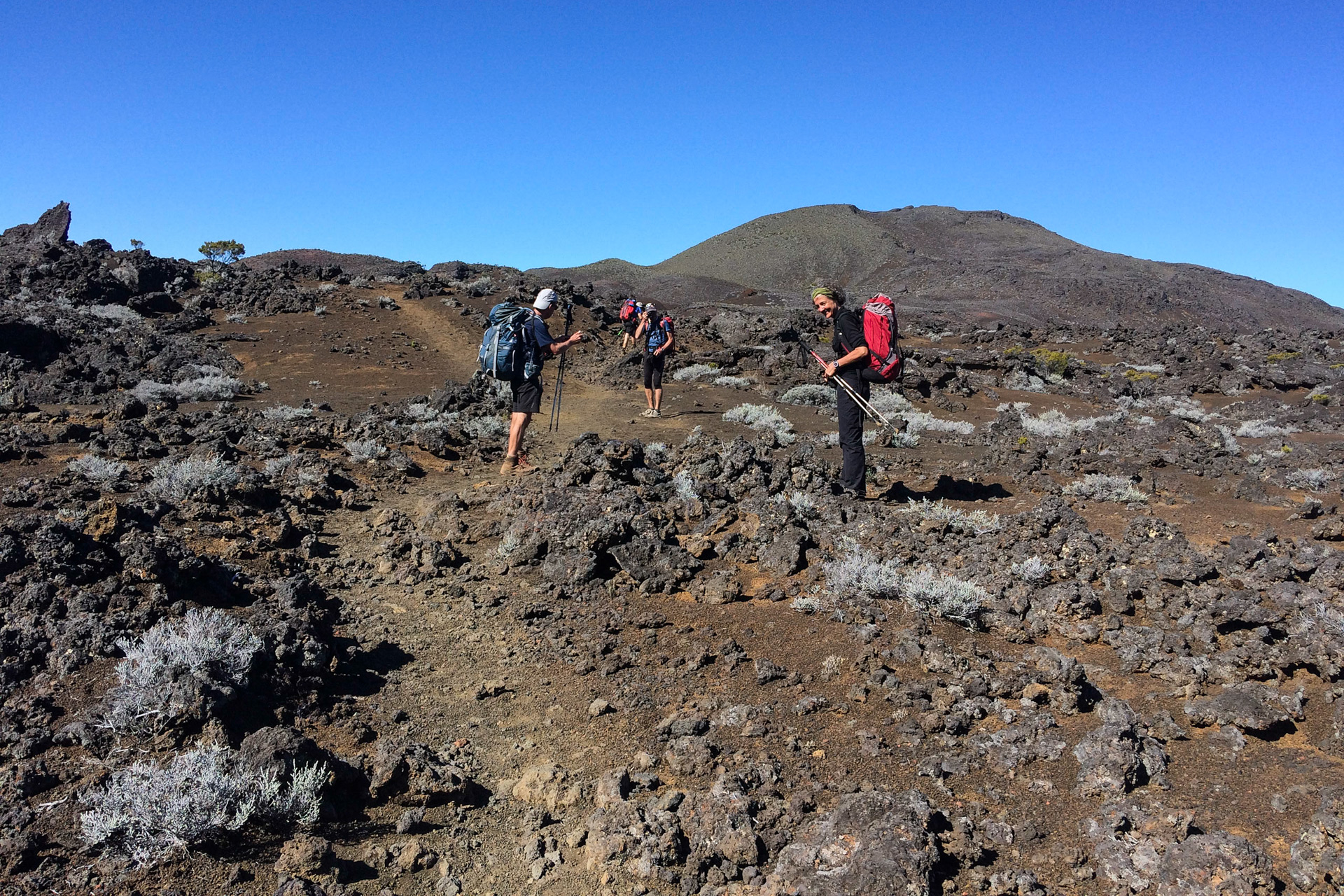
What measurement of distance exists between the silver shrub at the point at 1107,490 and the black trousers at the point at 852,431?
2.57 m

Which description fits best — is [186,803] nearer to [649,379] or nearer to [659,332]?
[659,332]

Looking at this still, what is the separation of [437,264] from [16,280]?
73.6 feet

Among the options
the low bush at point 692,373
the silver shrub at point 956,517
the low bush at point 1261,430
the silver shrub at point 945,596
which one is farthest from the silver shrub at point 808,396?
the silver shrub at point 945,596

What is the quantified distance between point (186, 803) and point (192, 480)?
4.78m

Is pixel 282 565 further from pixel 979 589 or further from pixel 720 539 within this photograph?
pixel 979 589

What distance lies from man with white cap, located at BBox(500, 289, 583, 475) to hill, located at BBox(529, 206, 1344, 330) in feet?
132

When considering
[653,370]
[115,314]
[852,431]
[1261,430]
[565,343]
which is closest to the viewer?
[852,431]

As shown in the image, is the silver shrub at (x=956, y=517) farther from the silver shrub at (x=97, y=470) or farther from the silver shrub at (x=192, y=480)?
the silver shrub at (x=97, y=470)

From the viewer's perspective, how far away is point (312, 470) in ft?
26.3

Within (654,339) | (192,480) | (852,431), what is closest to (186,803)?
(192,480)

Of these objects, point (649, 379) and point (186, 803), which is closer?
point (186, 803)

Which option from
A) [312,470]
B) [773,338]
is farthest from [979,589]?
[773,338]

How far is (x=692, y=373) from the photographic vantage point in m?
18.6

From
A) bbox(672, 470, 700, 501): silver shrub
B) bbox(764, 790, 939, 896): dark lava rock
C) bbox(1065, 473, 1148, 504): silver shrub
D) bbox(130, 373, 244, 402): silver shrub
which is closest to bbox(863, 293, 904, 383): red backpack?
bbox(672, 470, 700, 501): silver shrub
